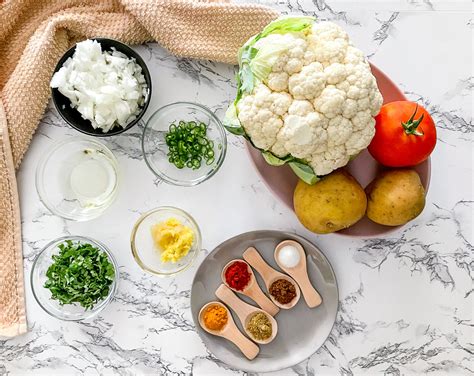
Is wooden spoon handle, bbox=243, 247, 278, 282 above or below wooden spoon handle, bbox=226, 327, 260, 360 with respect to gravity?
above

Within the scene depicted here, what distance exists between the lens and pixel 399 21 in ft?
4.17

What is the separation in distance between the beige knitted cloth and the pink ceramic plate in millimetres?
227

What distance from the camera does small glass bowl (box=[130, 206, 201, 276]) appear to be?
1247 millimetres

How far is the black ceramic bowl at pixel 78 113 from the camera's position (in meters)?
1.20

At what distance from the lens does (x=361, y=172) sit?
1200mm

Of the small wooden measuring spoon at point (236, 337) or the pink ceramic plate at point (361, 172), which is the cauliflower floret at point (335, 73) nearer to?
the pink ceramic plate at point (361, 172)

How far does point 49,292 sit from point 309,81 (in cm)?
65

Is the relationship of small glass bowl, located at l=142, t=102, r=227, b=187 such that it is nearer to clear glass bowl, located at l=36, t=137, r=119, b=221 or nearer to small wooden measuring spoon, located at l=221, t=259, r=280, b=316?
clear glass bowl, located at l=36, t=137, r=119, b=221

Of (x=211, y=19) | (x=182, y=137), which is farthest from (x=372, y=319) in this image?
(x=211, y=19)

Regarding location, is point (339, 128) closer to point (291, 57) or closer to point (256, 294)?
point (291, 57)

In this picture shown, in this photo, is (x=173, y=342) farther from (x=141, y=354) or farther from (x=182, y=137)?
(x=182, y=137)

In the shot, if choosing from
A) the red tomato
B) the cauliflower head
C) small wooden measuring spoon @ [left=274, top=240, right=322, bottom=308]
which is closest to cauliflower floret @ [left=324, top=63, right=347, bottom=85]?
the cauliflower head

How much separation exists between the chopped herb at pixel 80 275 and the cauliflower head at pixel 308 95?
1.27ft

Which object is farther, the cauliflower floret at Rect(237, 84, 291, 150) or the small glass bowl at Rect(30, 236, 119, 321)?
the small glass bowl at Rect(30, 236, 119, 321)
